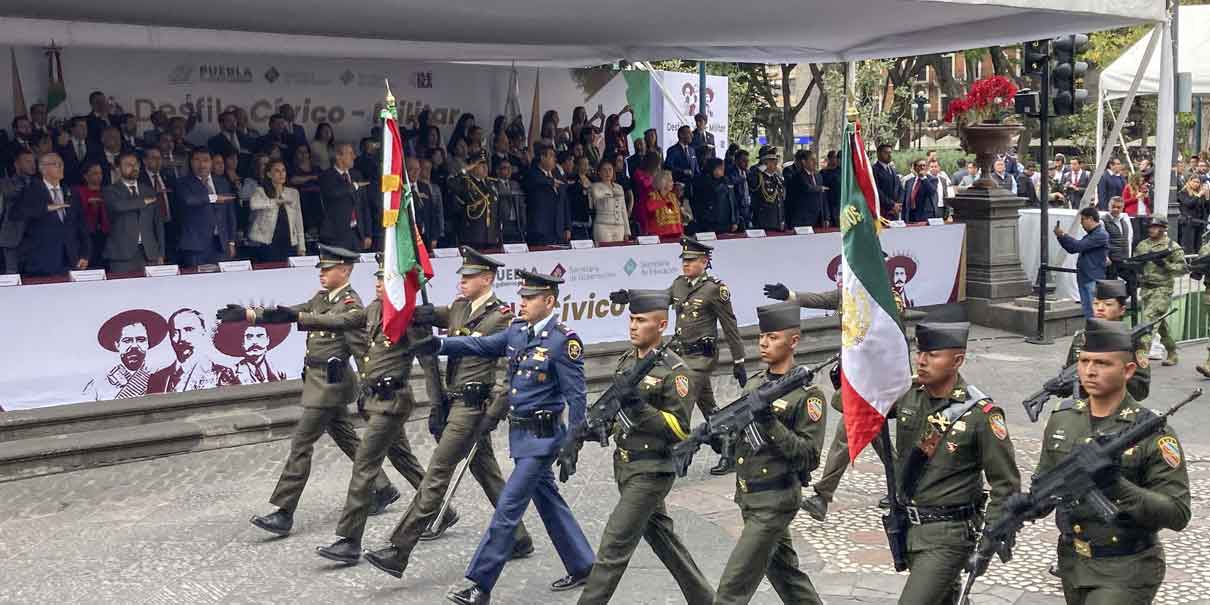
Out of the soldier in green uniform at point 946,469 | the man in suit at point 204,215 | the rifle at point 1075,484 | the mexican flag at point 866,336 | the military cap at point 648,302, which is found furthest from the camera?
the man in suit at point 204,215

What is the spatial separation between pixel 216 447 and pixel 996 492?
8.03 metres

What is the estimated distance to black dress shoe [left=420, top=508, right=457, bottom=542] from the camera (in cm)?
933

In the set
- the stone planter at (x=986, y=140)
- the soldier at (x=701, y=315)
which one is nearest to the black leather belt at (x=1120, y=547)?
the soldier at (x=701, y=315)

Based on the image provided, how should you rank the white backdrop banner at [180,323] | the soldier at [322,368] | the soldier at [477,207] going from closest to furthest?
1. the soldier at [322,368]
2. the white backdrop banner at [180,323]
3. the soldier at [477,207]

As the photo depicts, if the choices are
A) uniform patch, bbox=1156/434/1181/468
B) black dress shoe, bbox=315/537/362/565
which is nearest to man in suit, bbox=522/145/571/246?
black dress shoe, bbox=315/537/362/565

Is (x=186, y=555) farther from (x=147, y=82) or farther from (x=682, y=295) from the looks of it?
(x=147, y=82)

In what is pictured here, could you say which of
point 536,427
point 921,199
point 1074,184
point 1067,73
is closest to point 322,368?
point 536,427

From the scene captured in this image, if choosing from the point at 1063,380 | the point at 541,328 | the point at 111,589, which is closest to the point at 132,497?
the point at 111,589

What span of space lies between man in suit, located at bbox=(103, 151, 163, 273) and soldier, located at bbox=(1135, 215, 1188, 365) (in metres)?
11.0

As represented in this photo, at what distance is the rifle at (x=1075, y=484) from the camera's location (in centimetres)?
554

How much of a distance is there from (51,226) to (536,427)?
705 cm

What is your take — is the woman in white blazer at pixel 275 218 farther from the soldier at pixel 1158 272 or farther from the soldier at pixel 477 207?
the soldier at pixel 1158 272

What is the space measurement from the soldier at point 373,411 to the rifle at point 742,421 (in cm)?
262

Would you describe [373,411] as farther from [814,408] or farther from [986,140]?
[986,140]
